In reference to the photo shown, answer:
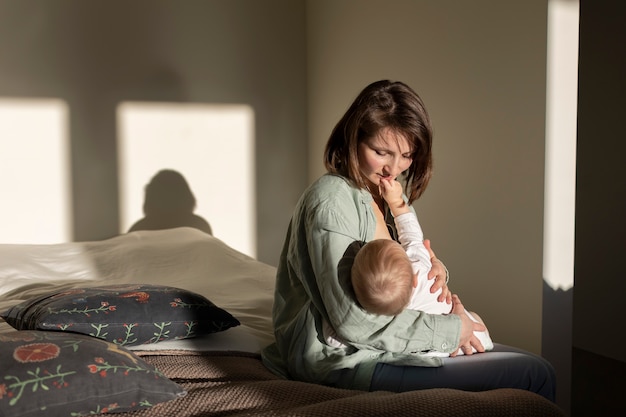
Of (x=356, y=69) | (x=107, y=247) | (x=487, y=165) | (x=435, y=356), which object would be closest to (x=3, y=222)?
(x=107, y=247)

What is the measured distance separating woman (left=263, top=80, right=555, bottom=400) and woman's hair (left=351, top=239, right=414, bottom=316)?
0.17ft

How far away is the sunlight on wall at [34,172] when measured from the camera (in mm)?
3426

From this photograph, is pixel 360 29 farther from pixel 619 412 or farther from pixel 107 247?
pixel 619 412

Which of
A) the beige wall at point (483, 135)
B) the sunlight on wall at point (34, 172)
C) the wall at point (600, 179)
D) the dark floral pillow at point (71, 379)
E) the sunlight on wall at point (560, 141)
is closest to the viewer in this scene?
the dark floral pillow at point (71, 379)

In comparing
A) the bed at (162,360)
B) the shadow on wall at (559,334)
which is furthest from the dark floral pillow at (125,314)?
the shadow on wall at (559,334)

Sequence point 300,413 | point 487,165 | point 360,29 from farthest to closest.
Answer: point 360,29 → point 487,165 → point 300,413

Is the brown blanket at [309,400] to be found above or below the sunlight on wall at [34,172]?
below

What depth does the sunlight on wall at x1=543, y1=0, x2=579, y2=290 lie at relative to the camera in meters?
2.51

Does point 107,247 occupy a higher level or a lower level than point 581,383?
higher

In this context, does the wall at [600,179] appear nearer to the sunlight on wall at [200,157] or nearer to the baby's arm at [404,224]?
the sunlight on wall at [200,157]

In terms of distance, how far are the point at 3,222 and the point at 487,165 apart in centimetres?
219

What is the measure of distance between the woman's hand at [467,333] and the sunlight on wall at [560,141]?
2.58 feet

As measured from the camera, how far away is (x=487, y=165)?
284 cm

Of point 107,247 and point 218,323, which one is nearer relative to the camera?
point 218,323
